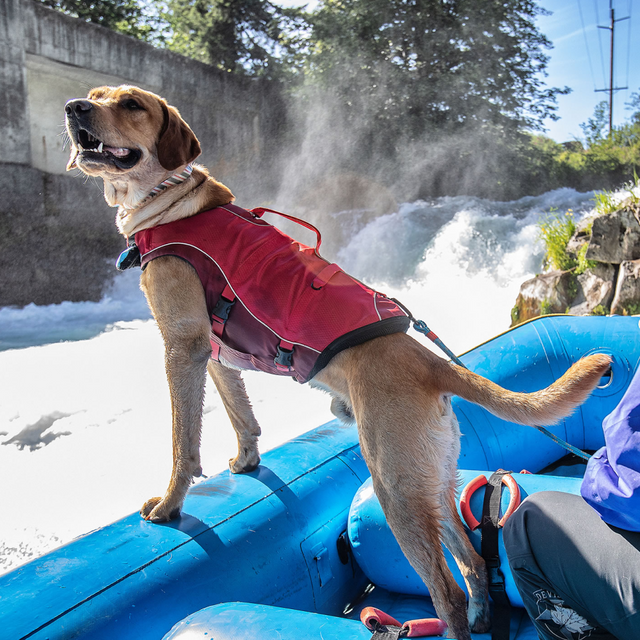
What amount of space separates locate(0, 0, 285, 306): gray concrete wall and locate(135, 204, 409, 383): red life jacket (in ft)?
25.6

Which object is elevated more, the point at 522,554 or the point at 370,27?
the point at 370,27

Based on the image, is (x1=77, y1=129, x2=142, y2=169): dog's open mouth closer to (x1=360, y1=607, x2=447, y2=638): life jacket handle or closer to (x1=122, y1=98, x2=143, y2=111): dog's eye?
(x1=122, y1=98, x2=143, y2=111): dog's eye

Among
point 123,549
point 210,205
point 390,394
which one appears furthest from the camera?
point 210,205

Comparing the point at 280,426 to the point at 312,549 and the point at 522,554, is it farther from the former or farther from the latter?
the point at 522,554

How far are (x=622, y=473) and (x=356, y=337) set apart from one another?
0.85 meters

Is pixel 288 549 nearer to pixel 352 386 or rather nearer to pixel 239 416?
pixel 239 416

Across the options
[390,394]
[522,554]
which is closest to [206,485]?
[390,394]

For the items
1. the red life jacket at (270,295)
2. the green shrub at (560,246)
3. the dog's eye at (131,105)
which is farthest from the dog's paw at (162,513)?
the green shrub at (560,246)

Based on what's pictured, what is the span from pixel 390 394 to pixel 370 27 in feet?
56.9

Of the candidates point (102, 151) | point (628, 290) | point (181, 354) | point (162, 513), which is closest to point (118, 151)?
point (102, 151)

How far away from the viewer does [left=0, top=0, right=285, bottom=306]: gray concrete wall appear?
9.66 m

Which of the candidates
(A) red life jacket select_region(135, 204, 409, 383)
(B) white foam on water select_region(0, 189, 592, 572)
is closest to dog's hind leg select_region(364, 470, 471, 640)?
(A) red life jacket select_region(135, 204, 409, 383)

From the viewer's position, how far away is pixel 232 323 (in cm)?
193

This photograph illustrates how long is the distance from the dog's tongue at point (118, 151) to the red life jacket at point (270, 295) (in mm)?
312
